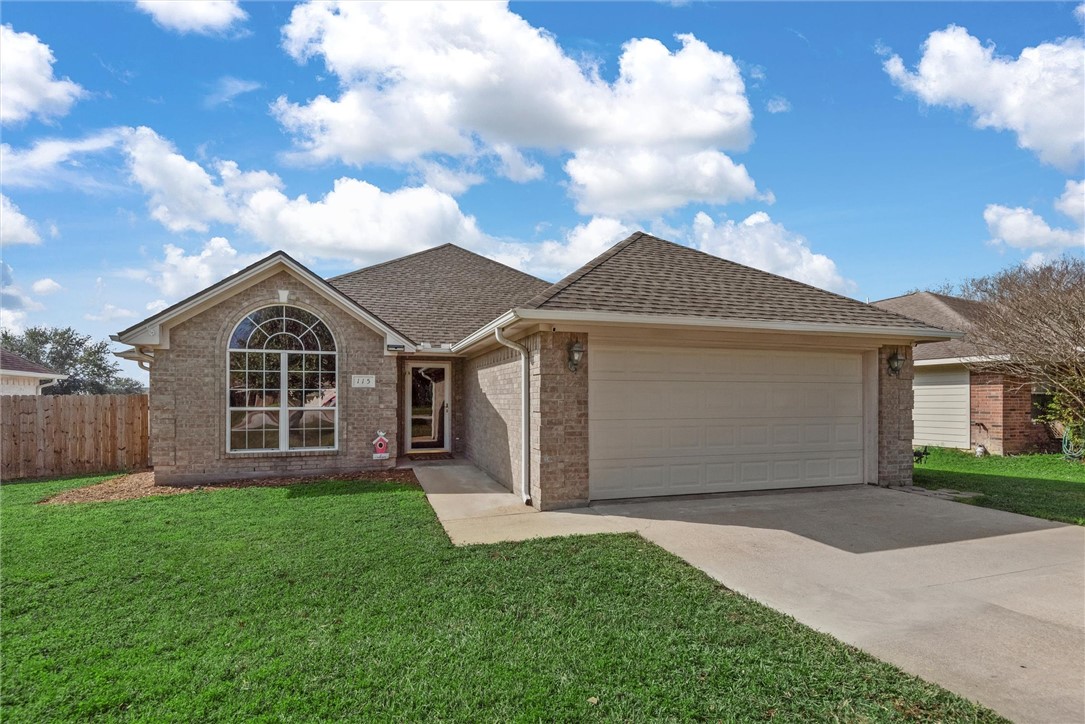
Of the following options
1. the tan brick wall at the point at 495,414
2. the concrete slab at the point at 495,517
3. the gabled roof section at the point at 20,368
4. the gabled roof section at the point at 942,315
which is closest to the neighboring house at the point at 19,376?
the gabled roof section at the point at 20,368

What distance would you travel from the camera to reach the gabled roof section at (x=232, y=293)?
9414 mm

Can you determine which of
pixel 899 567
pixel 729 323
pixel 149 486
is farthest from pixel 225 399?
pixel 899 567

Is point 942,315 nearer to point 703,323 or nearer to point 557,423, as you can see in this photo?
point 703,323

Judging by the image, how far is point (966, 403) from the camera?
14.3 metres

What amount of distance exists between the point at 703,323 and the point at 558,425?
8.23 feet

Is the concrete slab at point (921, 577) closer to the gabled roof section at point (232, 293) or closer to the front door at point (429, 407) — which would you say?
the gabled roof section at point (232, 293)

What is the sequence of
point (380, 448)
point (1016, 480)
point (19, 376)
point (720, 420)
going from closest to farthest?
1. point (720, 420)
2. point (1016, 480)
3. point (380, 448)
4. point (19, 376)

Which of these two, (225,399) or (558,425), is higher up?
(225,399)

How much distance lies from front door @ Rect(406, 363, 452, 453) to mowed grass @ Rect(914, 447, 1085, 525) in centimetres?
1002

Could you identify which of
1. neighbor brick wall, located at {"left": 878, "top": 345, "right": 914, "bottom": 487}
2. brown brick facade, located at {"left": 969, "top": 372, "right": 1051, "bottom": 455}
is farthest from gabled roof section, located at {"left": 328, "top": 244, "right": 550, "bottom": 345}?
brown brick facade, located at {"left": 969, "top": 372, "right": 1051, "bottom": 455}

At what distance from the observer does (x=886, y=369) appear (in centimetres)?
914

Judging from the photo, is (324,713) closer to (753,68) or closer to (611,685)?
(611,685)

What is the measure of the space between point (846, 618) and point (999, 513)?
512cm

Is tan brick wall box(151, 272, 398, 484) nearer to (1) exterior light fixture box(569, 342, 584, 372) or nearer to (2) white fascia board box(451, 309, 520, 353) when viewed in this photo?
(2) white fascia board box(451, 309, 520, 353)
